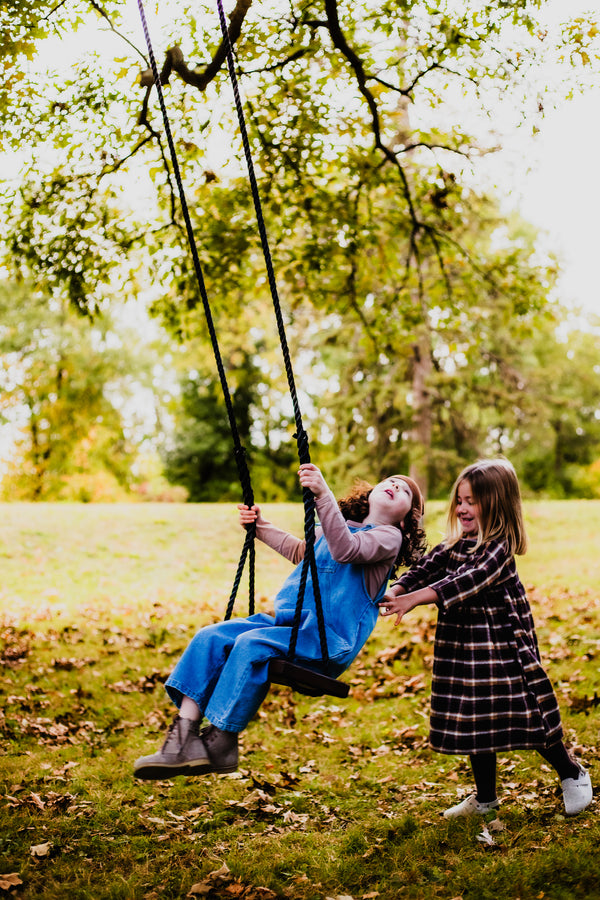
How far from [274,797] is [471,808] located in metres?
1.16

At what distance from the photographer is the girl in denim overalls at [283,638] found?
3424mm

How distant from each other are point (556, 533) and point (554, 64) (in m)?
12.6

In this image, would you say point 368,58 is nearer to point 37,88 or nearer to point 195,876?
point 37,88

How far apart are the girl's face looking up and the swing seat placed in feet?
3.46

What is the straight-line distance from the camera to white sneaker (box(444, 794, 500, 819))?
4082 mm

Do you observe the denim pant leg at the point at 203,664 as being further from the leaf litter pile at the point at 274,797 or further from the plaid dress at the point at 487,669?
the plaid dress at the point at 487,669

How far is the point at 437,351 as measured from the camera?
1505 centimetres

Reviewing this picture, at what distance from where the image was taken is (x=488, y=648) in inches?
152

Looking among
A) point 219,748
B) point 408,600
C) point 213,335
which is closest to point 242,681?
point 219,748

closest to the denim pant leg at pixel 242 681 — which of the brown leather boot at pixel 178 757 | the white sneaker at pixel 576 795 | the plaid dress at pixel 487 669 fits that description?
the brown leather boot at pixel 178 757

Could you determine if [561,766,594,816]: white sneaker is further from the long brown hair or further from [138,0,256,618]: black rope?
[138,0,256,618]: black rope

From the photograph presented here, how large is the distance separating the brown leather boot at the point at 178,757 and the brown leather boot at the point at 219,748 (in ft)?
0.07

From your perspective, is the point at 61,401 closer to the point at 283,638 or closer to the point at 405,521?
the point at 405,521

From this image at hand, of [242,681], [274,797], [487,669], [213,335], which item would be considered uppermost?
[213,335]
